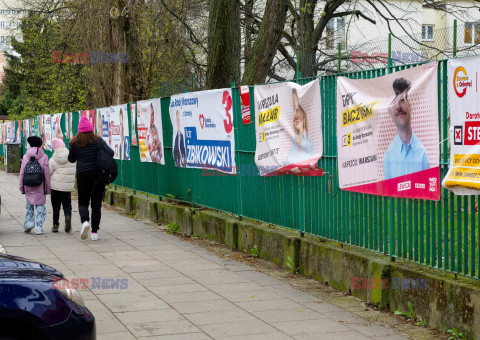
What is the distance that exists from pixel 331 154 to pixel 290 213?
1.30 meters

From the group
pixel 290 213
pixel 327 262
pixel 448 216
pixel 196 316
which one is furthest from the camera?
pixel 290 213

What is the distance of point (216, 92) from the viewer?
10.7 m

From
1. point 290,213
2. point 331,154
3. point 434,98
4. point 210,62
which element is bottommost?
point 290,213

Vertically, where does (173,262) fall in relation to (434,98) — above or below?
below

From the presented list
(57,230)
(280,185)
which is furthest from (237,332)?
(57,230)

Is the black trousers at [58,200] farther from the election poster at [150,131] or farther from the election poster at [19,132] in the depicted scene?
the election poster at [19,132]

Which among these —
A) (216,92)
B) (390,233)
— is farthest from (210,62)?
(390,233)

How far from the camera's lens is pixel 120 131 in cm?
1639

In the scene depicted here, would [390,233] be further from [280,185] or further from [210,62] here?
[210,62]

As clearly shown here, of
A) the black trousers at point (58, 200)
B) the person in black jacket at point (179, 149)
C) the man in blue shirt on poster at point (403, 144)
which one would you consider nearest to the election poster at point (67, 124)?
the black trousers at point (58, 200)

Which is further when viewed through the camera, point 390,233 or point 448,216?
point 390,233

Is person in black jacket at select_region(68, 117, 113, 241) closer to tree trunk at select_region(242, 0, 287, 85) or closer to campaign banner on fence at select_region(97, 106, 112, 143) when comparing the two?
tree trunk at select_region(242, 0, 287, 85)

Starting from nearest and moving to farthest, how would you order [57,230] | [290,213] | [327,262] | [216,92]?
[327,262] < [290,213] < [216,92] < [57,230]

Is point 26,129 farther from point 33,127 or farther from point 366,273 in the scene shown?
point 366,273
